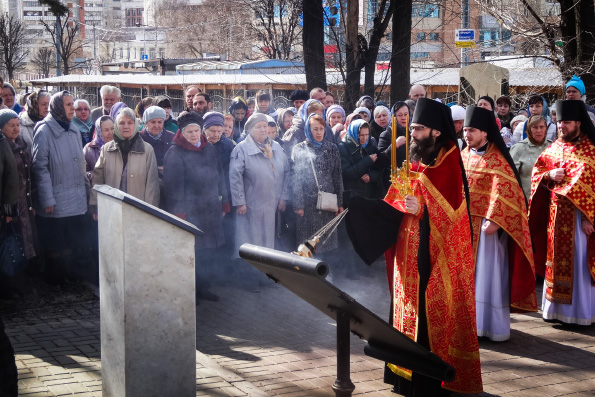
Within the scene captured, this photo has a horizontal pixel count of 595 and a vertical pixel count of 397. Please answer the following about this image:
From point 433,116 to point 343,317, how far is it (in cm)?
164

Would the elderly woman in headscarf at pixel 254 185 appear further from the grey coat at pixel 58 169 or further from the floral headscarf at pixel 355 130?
the grey coat at pixel 58 169

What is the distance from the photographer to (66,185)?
324 inches

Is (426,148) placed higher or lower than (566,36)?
lower

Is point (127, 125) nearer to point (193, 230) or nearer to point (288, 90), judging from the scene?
point (193, 230)

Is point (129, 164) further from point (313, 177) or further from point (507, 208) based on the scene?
point (507, 208)

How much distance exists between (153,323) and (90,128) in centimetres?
638

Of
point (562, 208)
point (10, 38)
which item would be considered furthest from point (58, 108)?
point (10, 38)

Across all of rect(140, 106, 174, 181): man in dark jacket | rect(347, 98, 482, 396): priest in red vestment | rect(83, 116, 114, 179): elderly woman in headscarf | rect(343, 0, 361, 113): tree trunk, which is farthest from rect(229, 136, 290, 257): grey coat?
rect(343, 0, 361, 113): tree trunk

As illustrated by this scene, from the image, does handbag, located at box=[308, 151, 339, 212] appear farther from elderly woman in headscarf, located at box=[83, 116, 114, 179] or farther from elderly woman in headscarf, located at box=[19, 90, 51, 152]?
elderly woman in headscarf, located at box=[19, 90, 51, 152]

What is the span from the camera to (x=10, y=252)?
7.68 meters

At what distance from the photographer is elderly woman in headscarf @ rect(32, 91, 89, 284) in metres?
8.10

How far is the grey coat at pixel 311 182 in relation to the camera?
8711mm

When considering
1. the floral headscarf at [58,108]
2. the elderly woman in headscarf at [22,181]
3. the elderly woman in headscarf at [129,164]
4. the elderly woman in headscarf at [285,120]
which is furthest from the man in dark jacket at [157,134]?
the elderly woman in headscarf at [285,120]

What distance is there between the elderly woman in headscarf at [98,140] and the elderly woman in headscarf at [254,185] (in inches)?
58.0
